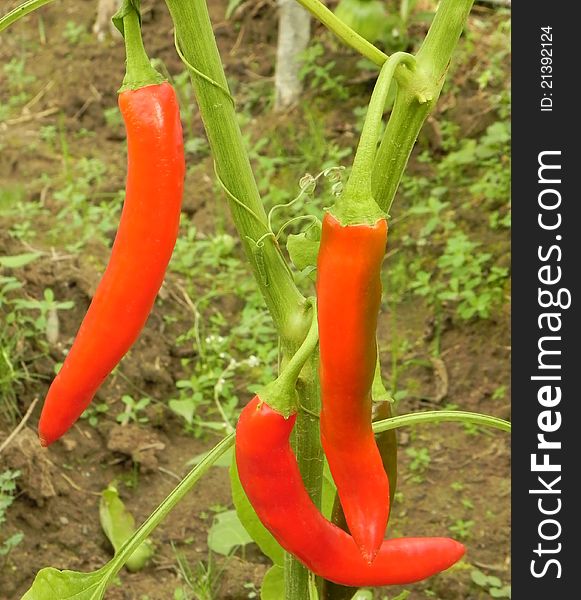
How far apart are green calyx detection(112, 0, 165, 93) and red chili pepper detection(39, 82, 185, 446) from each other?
0.04 ft

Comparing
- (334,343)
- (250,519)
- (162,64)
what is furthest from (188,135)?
(334,343)

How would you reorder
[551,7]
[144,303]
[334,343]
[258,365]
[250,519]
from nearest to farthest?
[334,343], [144,303], [551,7], [250,519], [258,365]

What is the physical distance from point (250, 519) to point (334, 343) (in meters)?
0.60

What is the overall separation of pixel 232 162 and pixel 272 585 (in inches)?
30.4

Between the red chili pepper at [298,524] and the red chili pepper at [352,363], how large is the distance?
0.07 metres

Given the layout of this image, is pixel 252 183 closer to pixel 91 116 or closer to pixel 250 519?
pixel 250 519

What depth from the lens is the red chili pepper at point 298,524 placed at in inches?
44.9

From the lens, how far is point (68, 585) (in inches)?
53.0

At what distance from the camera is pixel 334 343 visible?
3.39 feet

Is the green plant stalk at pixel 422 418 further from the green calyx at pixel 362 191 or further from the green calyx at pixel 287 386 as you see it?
the green calyx at pixel 362 191

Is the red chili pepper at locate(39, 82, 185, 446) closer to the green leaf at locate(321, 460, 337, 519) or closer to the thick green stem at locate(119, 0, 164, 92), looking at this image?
the thick green stem at locate(119, 0, 164, 92)

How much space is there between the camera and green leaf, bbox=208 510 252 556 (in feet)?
6.66

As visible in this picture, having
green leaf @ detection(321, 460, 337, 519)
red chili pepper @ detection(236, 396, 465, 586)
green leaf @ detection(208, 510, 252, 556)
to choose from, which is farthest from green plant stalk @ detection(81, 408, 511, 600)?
green leaf @ detection(208, 510, 252, 556)

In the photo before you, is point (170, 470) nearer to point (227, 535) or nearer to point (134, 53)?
point (227, 535)
